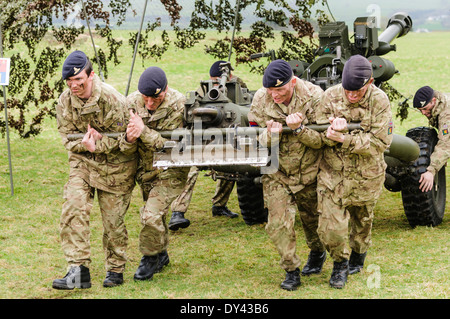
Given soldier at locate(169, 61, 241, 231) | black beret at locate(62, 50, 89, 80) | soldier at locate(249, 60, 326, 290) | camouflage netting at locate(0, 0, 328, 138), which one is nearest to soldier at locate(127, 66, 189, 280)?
black beret at locate(62, 50, 89, 80)

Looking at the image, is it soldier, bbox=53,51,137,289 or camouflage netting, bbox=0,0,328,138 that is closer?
soldier, bbox=53,51,137,289

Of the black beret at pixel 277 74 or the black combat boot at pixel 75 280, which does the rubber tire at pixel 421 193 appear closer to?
the black beret at pixel 277 74

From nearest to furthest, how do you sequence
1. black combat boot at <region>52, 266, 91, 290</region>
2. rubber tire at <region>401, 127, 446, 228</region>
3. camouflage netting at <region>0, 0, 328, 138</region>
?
black combat boot at <region>52, 266, 91, 290</region> < rubber tire at <region>401, 127, 446, 228</region> < camouflage netting at <region>0, 0, 328, 138</region>

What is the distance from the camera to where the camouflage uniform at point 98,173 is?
618 centimetres

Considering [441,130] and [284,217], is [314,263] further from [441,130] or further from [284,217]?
[441,130]

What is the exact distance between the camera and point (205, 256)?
7.73 m

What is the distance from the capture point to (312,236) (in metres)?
6.69

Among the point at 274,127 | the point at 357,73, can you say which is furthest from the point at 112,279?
the point at 357,73

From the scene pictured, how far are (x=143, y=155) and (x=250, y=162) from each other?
1.09 metres

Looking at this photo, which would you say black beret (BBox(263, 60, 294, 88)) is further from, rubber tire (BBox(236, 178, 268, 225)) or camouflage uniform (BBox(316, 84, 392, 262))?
rubber tire (BBox(236, 178, 268, 225))

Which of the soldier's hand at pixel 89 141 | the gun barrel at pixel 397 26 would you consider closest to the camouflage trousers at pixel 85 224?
the soldier's hand at pixel 89 141

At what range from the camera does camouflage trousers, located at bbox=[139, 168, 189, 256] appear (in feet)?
21.6

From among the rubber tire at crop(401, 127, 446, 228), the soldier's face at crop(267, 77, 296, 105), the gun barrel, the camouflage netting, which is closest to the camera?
the soldier's face at crop(267, 77, 296, 105)

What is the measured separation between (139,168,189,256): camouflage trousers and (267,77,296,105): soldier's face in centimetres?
120
